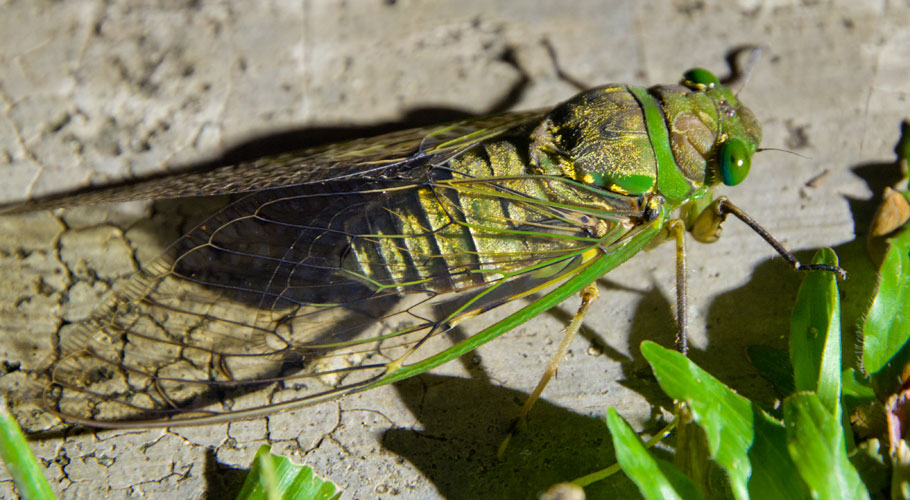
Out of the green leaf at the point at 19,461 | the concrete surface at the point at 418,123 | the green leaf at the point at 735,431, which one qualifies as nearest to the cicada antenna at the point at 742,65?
the concrete surface at the point at 418,123

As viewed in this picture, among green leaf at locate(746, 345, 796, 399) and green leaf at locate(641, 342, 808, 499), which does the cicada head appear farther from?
green leaf at locate(641, 342, 808, 499)

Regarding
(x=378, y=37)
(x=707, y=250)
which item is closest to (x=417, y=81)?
(x=378, y=37)

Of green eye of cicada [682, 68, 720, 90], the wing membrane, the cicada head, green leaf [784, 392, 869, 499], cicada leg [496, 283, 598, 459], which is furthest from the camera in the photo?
green eye of cicada [682, 68, 720, 90]

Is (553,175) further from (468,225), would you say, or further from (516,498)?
(516,498)

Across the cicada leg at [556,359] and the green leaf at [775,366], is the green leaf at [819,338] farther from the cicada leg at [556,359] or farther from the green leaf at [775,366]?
the cicada leg at [556,359]

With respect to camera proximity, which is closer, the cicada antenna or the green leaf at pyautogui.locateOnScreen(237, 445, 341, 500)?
the green leaf at pyautogui.locateOnScreen(237, 445, 341, 500)

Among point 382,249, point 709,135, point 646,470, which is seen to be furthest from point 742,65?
point 646,470

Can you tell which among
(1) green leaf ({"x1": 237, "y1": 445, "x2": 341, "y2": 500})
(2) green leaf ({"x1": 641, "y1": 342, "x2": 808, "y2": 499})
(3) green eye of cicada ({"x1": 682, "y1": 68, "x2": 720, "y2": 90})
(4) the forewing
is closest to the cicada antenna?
(3) green eye of cicada ({"x1": 682, "y1": 68, "x2": 720, "y2": 90})
